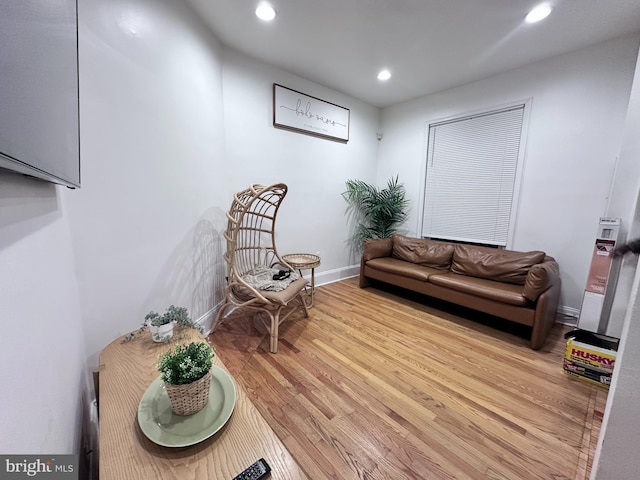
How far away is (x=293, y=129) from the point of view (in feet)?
9.98

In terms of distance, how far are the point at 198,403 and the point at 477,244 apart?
11.5 feet

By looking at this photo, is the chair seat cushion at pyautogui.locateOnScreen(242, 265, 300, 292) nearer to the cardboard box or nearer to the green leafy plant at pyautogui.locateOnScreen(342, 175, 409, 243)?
the green leafy plant at pyautogui.locateOnScreen(342, 175, 409, 243)

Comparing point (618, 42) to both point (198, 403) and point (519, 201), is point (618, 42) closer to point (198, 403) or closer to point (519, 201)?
point (519, 201)

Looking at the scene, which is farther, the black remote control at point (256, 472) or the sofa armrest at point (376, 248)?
the sofa armrest at point (376, 248)

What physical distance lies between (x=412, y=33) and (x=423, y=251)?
2.39m

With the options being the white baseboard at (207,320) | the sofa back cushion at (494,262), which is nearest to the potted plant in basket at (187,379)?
the white baseboard at (207,320)

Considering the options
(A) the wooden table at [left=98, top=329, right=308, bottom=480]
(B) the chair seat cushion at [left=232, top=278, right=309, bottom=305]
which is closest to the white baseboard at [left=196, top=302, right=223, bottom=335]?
(B) the chair seat cushion at [left=232, top=278, right=309, bottom=305]

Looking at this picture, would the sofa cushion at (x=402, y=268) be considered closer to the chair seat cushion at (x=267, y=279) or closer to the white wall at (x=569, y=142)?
the white wall at (x=569, y=142)

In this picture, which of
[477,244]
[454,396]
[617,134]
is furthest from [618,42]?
[454,396]

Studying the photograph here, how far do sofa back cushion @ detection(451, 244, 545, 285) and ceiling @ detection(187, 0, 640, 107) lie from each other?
6.68 ft

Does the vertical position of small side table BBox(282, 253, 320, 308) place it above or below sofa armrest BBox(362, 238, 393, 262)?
below

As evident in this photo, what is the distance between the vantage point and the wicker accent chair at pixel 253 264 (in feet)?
6.56

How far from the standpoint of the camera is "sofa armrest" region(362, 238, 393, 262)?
3404 millimetres

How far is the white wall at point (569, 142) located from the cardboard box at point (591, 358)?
98cm
